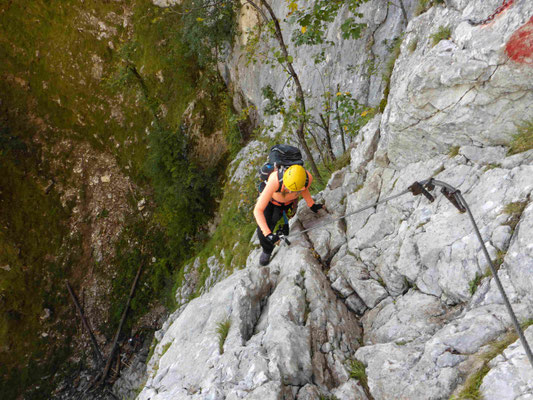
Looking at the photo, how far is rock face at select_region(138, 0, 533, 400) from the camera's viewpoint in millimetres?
2920

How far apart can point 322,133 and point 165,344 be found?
28.7 feet

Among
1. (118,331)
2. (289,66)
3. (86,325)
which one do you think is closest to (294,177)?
(289,66)

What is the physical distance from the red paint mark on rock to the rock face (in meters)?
0.02

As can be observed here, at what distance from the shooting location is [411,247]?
413 cm

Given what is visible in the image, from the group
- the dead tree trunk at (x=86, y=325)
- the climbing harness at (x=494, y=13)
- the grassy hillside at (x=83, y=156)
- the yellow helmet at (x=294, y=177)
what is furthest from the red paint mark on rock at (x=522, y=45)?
the dead tree trunk at (x=86, y=325)

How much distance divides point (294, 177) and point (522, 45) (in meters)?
3.31

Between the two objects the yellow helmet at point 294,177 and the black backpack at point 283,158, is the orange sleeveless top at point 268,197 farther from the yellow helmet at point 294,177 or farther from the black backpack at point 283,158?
the yellow helmet at point 294,177

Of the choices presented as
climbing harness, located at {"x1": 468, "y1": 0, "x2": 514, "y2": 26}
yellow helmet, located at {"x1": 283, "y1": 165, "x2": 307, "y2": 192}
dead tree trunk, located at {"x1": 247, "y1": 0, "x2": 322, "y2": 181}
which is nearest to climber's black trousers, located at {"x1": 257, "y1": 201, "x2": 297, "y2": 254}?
yellow helmet, located at {"x1": 283, "y1": 165, "x2": 307, "y2": 192}

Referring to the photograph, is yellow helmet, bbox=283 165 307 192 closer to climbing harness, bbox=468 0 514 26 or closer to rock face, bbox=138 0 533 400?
rock face, bbox=138 0 533 400

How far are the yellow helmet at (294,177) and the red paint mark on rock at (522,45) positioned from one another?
3082 millimetres

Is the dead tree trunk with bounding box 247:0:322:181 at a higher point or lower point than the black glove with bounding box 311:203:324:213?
higher

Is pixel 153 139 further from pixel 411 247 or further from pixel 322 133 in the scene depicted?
pixel 411 247

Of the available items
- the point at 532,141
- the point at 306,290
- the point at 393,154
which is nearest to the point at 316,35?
the point at 393,154

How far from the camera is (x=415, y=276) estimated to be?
399cm
